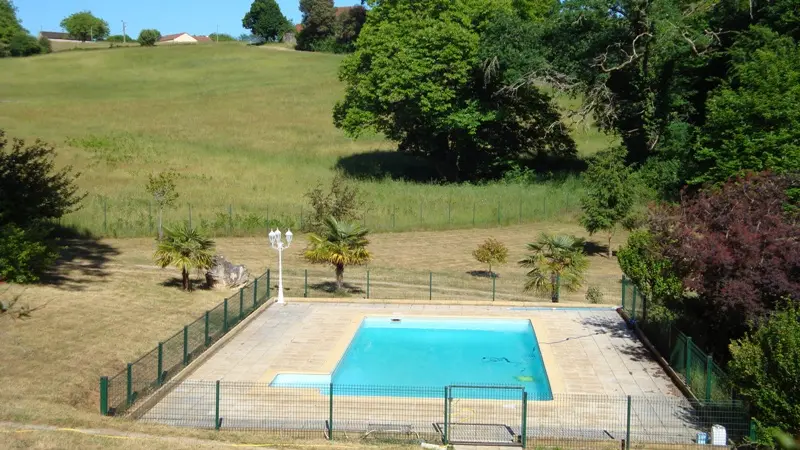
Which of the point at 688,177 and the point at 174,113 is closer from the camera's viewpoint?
the point at 688,177

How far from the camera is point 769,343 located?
54.0 ft

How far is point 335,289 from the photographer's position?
33969 millimetres

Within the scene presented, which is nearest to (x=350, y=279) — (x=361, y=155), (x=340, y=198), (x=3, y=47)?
(x=340, y=198)

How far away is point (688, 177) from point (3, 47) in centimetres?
10949

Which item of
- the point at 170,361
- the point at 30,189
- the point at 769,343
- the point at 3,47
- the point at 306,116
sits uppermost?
the point at 3,47

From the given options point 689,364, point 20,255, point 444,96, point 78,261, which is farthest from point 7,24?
point 689,364

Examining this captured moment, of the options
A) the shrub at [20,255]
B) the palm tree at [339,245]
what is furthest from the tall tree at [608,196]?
the shrub at [20,255]

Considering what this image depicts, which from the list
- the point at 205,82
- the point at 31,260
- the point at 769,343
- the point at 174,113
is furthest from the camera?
the point at 205,82

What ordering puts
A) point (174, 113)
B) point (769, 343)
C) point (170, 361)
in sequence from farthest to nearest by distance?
point (174, 113), point (170, 361), point (769, 343)

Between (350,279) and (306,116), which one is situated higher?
(306,116)

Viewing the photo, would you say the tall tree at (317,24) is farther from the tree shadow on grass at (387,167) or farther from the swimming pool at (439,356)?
the swimming pool at (439,356)

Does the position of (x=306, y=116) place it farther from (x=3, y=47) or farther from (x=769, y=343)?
(x=769, y=343)

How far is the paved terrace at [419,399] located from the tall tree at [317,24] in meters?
118

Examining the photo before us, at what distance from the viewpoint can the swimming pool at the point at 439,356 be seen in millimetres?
23750
